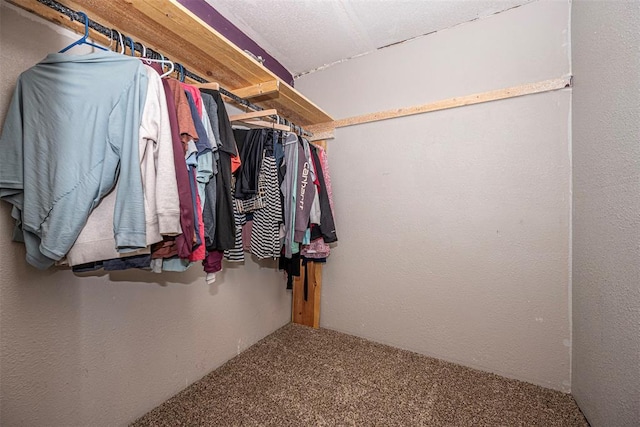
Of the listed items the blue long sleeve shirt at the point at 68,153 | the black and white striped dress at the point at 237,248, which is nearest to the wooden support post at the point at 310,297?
the black and white striped dress at the point at 237,248

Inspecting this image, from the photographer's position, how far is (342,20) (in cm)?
172

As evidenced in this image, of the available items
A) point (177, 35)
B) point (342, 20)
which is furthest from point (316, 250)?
point (342, 20)

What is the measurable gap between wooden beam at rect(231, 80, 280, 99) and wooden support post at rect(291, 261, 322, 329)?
1407 millimetres

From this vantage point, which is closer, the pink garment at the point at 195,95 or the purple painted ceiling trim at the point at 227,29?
the pink garment at the point at 195,95

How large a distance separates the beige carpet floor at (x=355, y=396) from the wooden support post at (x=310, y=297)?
435 millimetres

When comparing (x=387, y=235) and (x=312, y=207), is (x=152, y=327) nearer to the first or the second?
(x=312, y=207)

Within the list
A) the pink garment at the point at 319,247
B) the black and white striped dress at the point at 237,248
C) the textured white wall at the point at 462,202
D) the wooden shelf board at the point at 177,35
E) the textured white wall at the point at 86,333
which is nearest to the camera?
the textured white wall at the point at 86,333

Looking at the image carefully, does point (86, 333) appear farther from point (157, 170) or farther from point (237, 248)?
point (157, 170)

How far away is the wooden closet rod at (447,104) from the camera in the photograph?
1.49 metres

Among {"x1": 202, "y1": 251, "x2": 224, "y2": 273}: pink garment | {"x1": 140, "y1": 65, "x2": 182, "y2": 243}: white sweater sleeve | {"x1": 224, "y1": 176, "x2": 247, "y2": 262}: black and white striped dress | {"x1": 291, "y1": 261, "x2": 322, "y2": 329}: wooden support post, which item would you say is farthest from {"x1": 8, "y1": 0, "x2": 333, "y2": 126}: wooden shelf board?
{"x1": 291, "y1": 261, "x2": 322, "y2": 329}: wooden support post

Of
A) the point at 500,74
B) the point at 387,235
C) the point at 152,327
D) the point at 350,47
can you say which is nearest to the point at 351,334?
the point at 387,235

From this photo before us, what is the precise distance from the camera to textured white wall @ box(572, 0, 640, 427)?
3.10 ft

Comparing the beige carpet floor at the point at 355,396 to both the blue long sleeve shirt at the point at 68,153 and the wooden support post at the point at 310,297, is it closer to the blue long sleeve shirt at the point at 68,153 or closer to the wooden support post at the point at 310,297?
the wooden support post at the point at 310,297

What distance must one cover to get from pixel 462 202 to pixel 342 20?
1501 millimetres
